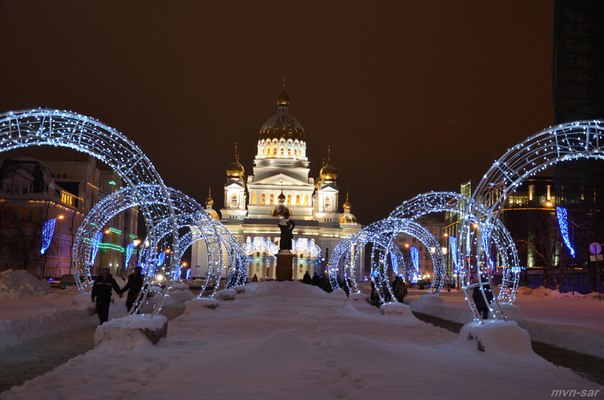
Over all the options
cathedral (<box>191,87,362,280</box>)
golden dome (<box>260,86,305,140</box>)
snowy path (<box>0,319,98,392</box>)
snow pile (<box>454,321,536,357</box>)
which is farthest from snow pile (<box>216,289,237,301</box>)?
golden dome (<box>260,86,305,140</box>)

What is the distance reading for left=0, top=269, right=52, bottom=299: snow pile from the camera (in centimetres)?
3532

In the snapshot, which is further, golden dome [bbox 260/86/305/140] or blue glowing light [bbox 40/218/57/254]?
golden dome [bbox 260/86/305/140]

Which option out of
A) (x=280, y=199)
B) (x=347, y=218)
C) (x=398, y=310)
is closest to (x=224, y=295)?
(x=398, y=310)

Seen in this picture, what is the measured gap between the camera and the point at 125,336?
44.8 ft

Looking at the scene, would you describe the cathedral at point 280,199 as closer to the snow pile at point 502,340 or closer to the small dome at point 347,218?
the small dome at point 347,218

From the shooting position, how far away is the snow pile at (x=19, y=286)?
3532 centimetres

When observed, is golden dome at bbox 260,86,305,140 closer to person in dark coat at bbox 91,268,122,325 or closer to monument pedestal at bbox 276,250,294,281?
monument pedestal at bbox 276,250,294,281

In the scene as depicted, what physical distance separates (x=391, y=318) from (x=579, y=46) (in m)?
53.7

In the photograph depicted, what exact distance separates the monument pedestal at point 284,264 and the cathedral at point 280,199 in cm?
5693

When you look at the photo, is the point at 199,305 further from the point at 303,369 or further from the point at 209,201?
the point at 209,201

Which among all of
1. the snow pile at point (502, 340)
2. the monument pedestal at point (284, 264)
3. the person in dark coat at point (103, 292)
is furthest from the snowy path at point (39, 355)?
the monument pedestal at point (284, 264)

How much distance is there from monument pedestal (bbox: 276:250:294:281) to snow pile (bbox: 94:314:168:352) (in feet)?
145

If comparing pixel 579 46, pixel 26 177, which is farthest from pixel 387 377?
pixel 26 177

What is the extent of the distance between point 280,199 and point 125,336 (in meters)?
109
